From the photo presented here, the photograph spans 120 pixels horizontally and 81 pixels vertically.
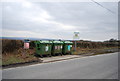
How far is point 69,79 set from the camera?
6.15m

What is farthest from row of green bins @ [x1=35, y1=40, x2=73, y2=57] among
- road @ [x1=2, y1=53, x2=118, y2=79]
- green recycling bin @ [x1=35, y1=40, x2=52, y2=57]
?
road @ [x1=2, y1=53, x2=118, y2=79]

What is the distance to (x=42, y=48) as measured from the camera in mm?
14133

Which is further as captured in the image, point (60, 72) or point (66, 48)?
point (66, 48)

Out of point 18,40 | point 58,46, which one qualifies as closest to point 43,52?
point 58,46

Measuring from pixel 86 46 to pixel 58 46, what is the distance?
18.8 meters

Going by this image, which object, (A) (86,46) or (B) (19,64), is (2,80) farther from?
(A) (86,46)

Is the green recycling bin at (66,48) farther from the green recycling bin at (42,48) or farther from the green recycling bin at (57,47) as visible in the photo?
the green recycling bin at (42,48)

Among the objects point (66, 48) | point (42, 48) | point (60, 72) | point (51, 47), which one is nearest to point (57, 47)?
point (51, 47)

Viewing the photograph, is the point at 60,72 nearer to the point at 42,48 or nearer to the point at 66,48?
the point at 42,48

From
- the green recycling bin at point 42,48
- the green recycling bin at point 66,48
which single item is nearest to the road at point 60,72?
the green recycling bin at point 42,48

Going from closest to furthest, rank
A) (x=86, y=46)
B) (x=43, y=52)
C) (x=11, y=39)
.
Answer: (x=43, y=52) → (x=11, y=39) → (x=86, y=46)

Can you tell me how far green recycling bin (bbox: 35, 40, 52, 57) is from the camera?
A: 14.1m

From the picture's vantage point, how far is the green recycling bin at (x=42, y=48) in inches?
556

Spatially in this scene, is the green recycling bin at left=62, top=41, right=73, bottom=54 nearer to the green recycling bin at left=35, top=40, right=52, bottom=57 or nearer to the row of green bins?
the row of green bins
